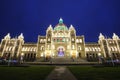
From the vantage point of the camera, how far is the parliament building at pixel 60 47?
57.3 meters

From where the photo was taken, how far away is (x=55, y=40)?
59.8 metres

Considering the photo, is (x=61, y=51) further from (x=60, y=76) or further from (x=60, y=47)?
(x=60, y=76)

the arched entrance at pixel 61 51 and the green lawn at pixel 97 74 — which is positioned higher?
the arched entrance at pixel 61 51

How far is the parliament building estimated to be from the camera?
57.3 metres

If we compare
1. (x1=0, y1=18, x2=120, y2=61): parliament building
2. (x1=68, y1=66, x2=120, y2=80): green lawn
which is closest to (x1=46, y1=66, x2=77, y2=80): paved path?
(x1=68, y1=66, x2=120, y2=80): green lawn

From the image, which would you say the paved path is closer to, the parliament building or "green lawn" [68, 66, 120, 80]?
"green lawn" [68, 66, 120, 80]

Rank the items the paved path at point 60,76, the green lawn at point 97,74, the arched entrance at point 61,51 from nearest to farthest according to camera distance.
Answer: the green lawn at point 97,74, the paved path at point 60,76, the arched entrance at point 61,51

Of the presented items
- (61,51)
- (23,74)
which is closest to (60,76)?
(23,74)

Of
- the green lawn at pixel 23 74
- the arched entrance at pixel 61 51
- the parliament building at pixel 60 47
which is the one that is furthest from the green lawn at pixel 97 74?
the arched entrance at pixel 61 51

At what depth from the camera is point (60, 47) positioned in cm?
5816

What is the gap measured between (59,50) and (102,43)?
2851 centimetres

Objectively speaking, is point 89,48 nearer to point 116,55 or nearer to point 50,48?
point 116,55

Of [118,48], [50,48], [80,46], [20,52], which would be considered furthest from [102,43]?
[20,52]

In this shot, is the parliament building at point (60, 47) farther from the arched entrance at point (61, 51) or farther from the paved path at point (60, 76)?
the paved path at point (60, 76)
